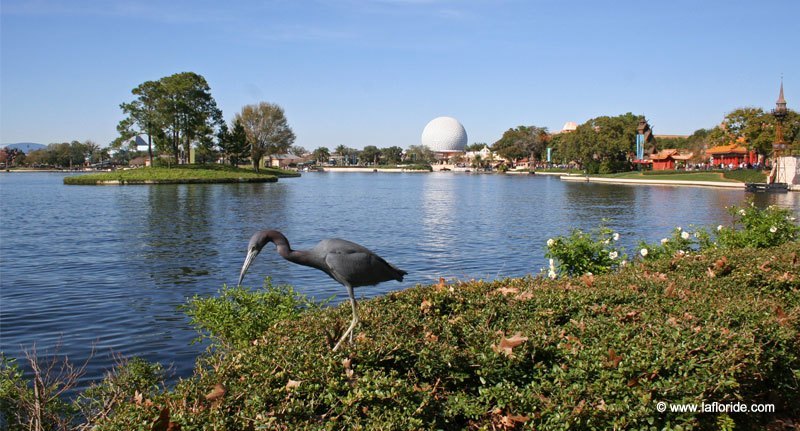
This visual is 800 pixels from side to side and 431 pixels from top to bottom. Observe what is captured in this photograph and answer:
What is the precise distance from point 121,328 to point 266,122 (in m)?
86.2

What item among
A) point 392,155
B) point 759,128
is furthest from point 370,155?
point 759,128

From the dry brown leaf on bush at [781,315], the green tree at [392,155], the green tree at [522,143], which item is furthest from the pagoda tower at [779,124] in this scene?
the green tree at [392,155]

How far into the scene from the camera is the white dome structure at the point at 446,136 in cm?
17962

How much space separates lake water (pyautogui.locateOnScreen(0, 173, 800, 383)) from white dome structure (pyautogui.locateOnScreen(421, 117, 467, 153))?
14068 cm

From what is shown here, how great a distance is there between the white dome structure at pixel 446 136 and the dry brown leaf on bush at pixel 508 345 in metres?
177

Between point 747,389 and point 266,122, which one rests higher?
point 266,122

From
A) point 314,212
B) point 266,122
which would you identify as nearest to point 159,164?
point 266,122

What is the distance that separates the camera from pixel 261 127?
93500 mm

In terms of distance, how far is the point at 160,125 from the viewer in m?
68.3

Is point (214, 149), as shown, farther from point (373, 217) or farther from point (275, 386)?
point (275, 386)

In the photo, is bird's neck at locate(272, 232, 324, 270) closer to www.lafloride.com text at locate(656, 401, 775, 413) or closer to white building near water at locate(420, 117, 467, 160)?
www.lafloride.com text at locate(656, 401, 775, 413)

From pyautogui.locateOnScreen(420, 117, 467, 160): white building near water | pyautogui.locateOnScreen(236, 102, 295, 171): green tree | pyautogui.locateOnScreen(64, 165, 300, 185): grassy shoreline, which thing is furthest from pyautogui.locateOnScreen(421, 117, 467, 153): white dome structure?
pyautogui.locateOnScreen(64, 165, 300, 185): grassy shoreline

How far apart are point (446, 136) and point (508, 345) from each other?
583 feet

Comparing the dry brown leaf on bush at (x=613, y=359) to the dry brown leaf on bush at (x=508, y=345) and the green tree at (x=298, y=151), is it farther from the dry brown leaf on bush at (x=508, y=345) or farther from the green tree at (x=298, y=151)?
the green tree at (x=298, y=151)
